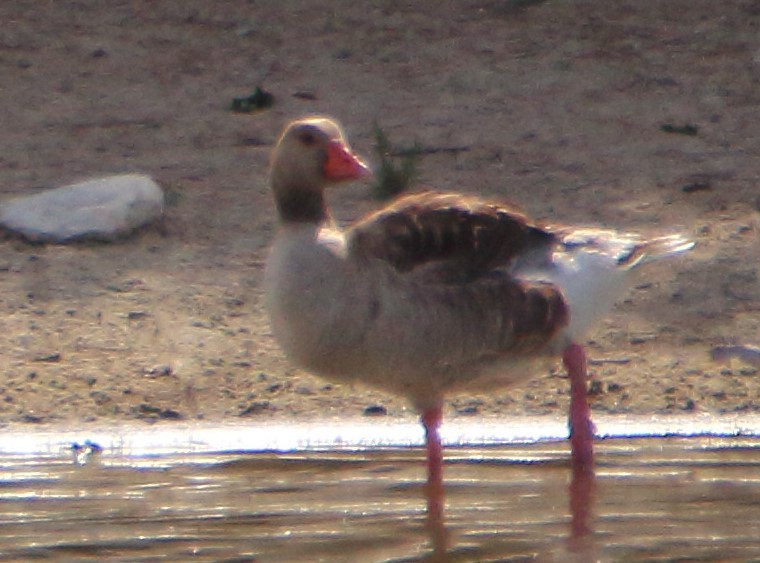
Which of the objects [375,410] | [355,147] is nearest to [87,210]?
[355,147]

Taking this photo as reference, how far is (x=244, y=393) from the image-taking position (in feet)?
21.3

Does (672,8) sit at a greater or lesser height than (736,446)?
greater

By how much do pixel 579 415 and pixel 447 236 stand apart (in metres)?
0.79

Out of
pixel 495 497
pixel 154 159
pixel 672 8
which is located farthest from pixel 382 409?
pixel 672 8

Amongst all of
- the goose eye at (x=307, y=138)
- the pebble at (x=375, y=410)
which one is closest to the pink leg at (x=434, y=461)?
the pebble at (x=375, y=410)

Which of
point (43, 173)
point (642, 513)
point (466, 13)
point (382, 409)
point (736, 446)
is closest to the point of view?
point (642, 513)

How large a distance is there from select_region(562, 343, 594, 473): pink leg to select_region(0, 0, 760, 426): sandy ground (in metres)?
0.41

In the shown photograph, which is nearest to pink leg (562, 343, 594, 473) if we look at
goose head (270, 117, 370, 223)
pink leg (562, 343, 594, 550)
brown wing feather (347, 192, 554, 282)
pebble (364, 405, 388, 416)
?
pink leg (562, 343, 594, 550)

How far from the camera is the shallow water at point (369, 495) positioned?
5.08 meters

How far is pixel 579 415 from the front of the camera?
5805 millimetres

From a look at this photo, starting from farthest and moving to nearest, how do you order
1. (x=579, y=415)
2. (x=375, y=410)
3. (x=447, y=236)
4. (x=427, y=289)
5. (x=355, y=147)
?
(x=355, y=147)
(x=375, y=410)
(x=579, y=415)
(x=447, y=236)
(x=427, y=289)

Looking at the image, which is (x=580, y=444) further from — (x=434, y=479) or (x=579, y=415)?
(x=434, y=479)

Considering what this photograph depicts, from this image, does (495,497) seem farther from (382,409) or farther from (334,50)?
(334,50)

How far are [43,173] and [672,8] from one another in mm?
4566
